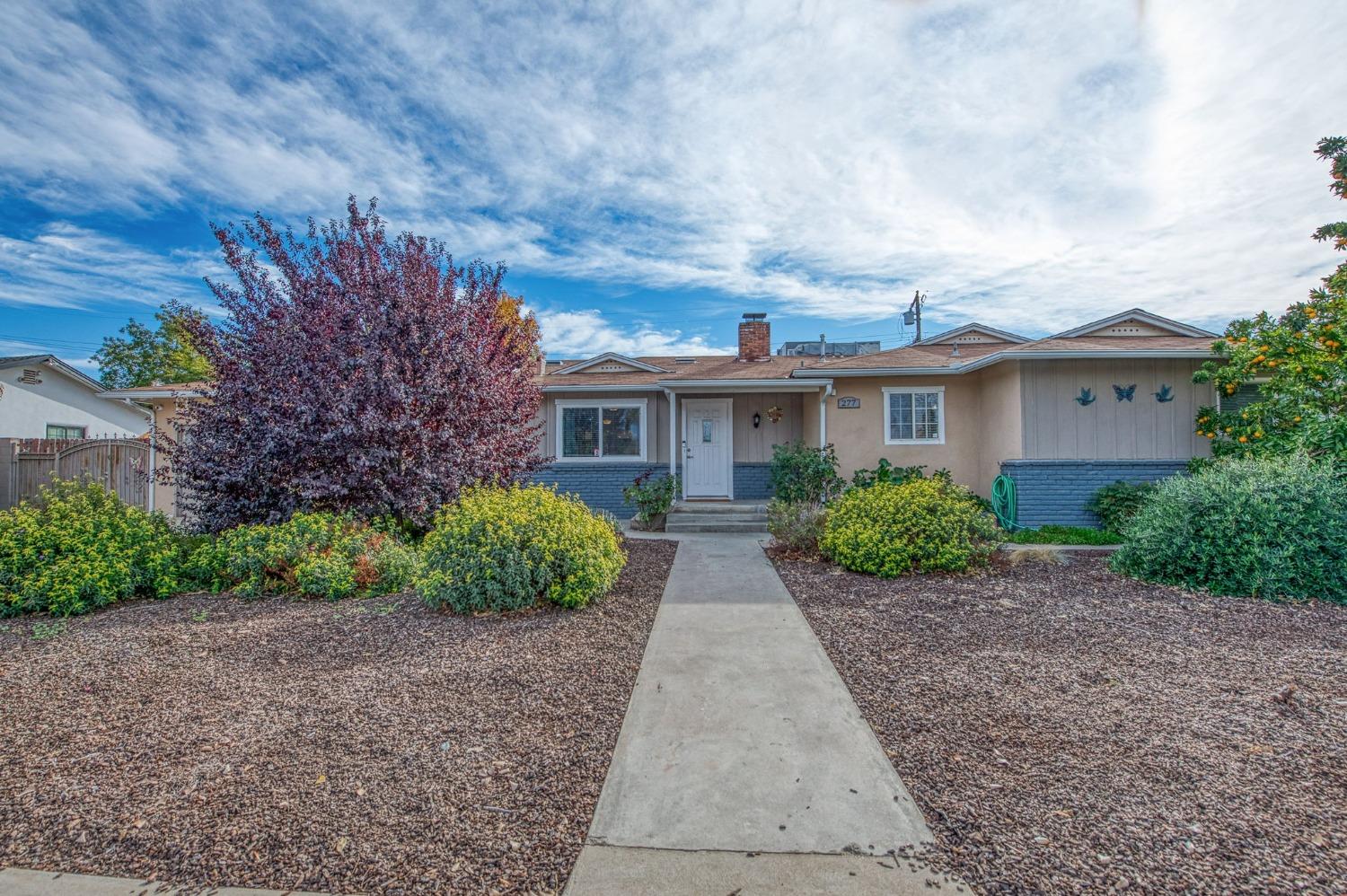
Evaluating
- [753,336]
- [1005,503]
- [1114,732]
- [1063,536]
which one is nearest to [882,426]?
[1005,503]

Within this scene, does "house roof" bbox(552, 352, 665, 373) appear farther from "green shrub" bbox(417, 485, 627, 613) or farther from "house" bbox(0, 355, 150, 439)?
"house" bbox(0, 355, 150, 439)

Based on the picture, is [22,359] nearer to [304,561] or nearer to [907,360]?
[304,561]

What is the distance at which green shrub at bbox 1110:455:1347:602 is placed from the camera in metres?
5.33

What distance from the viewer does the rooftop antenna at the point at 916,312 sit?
1030 inches

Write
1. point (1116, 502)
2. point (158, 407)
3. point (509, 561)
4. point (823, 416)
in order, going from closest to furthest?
point (509, 561) → point (1116, 502) → point (823, 416) → point (158, 407)

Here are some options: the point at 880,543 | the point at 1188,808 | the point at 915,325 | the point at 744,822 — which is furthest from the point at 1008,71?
the point at 915,325

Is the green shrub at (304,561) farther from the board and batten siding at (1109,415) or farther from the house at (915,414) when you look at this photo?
the board and batten siding at (1109,415)

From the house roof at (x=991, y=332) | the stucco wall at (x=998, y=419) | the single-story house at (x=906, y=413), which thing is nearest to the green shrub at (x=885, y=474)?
the single-story house at (x=906, y=413)

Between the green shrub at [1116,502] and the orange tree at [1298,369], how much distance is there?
1.26 meters

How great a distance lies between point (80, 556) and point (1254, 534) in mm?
10461

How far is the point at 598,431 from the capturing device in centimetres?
1184

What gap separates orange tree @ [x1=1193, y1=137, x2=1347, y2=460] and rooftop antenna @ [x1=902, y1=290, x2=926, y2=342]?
18031mm

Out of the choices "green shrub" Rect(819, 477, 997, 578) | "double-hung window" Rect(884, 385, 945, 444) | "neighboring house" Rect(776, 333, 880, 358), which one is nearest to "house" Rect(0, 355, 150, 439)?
"green shrub" Rect(819, 477, 997, 578)

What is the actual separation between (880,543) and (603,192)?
7479 mm
